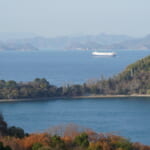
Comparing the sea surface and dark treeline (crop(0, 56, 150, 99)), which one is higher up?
dark treeline (crop(0, 56, 150, 99))

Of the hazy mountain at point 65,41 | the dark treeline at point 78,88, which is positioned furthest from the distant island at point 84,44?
the dark treeline at point 78,88

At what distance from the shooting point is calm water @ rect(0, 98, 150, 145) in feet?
59.6

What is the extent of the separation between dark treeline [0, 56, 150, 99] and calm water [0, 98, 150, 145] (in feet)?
4.64

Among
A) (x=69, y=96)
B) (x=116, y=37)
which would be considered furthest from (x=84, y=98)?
(x=116, y=37)

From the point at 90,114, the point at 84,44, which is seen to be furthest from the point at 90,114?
the point at 84,44

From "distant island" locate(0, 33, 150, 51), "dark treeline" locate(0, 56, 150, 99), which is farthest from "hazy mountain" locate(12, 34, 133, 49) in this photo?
"dark treeline" locate(0, 56, 150, 99)

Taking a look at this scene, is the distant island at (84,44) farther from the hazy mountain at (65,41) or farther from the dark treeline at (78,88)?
the dark treeline at (78,88)

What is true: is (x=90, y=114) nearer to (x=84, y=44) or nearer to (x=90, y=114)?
(x=90, y=114)

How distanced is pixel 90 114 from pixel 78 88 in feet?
23.4

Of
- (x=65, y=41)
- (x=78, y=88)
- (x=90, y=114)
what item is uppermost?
(x=65, y=41)

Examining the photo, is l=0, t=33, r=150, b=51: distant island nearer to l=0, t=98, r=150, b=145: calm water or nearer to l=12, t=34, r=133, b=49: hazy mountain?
l=12, t=34, r=133, b=49: hazy mountain

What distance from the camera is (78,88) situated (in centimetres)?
2934

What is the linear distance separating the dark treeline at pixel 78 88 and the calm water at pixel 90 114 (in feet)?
4.64

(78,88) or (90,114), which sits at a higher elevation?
(78,88)
